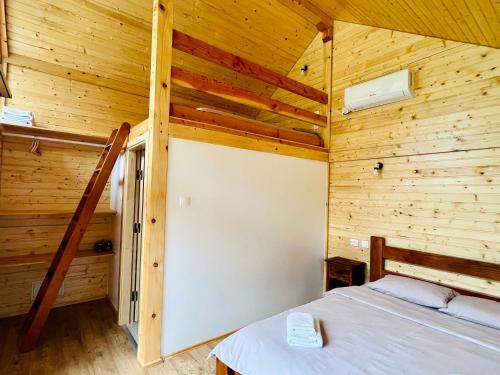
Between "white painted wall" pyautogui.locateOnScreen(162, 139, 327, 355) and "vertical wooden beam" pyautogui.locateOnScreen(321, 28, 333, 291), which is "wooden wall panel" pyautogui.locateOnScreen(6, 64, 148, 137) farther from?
"vertical wooden beam" pyautogui.locateOnScreen(321, 28, 333, 291)

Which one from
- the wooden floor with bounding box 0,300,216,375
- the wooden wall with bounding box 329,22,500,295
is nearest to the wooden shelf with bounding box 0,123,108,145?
the wooden floor with bounding box 0,300,216,375

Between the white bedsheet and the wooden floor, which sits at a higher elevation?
the white bedsheet

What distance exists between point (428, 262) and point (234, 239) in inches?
→ 78.0

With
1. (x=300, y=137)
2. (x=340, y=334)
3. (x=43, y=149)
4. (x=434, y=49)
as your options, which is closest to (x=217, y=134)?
(x=300, y=137)

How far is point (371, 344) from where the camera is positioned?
1.64 meters

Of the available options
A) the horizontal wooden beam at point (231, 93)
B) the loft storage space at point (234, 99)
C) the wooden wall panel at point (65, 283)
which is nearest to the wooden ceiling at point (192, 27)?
the loft storage space at point (234, 99)

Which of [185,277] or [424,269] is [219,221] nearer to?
[185,277]

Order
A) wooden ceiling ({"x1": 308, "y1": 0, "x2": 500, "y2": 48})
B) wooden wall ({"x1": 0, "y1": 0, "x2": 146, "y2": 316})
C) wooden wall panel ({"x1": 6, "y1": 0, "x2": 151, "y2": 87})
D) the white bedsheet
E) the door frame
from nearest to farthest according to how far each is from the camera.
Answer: the white bedsheet, wooden ceiling ({"x1": 308, "y1": 0, "x2": 500, "y2": 48}), wooden wall panel ({"x1": 6, "y1": 0, "x2": 151, "y2": 87}), wooden wall ({"x1": 0, "y1": 0, "x2": 146, "y2": 316}), the door frame

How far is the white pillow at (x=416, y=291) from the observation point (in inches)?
88.7

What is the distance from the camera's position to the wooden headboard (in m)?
2.38

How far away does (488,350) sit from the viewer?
163cm

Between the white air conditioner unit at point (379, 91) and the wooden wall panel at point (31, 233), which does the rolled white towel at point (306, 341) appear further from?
the wooden wall panel at point (31, 233)

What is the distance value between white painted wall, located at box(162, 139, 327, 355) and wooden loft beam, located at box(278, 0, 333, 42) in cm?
196

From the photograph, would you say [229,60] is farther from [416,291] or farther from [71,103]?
[416,291]
